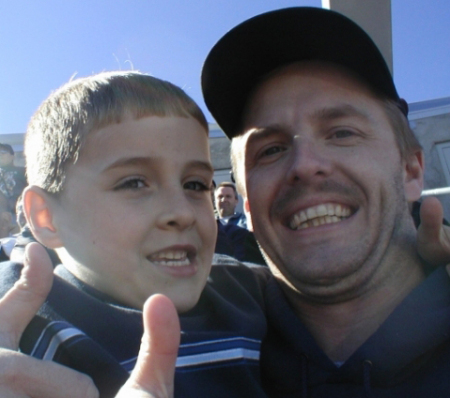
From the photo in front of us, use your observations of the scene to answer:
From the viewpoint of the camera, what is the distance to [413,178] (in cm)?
172

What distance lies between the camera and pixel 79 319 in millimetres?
1118

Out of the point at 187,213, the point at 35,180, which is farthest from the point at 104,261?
the point at 35,180

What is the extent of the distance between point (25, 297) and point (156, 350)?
330 mm

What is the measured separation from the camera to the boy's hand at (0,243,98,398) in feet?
2.62

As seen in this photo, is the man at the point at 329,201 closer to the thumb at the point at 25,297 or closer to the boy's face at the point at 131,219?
the boy's face at the point at 131,219

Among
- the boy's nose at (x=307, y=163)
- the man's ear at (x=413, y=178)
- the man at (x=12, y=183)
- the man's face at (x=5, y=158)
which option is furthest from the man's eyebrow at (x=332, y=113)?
the man's face at (x=5, y=158)

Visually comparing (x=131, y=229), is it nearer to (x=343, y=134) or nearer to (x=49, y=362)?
(x=49, y=362)

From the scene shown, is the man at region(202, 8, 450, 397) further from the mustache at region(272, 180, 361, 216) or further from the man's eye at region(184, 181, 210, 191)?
the man's eye at region(184, 181, 210, 191)

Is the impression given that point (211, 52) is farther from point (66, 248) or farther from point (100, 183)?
point (66, 248)

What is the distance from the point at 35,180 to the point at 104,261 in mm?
450

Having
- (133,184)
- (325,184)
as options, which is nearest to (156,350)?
(133,184)

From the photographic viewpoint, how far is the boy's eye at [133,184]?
1.31m

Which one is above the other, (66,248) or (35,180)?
(35,180)

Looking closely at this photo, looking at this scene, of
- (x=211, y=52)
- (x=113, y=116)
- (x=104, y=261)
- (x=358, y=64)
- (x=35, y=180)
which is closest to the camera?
(x=104, y=261)
